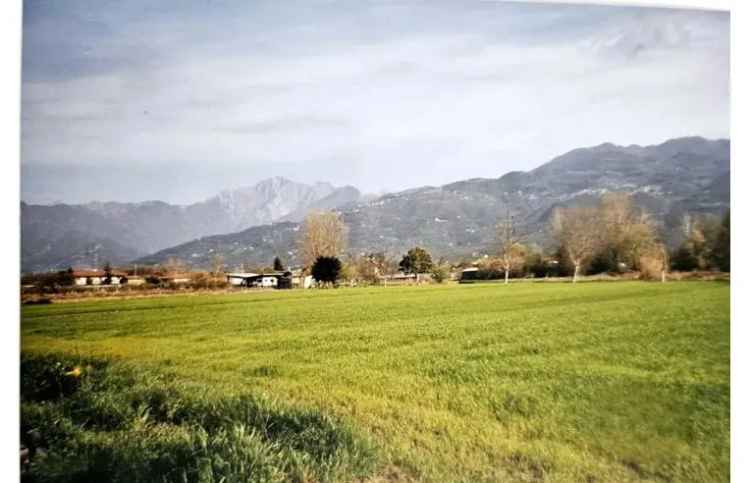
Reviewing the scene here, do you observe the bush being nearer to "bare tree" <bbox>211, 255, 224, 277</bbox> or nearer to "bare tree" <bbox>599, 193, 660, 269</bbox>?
"bare tree" <bbox>599, 193, 660, 269</bbox>

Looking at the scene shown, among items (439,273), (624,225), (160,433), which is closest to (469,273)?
(439,273)

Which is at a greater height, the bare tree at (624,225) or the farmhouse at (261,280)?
the bare tree at (624,225)

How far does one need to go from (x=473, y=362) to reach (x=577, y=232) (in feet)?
3.66

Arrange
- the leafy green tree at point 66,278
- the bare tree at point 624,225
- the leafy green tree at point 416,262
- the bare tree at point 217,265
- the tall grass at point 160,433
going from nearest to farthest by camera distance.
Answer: the tall grass at point 160,433 → the leafy green tree at point 66,278 → the bare tree at point 217,265 → the leafy green tree at point 416,262 → the bare tree at point 624,225

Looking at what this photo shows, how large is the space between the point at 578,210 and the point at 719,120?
1139 millimetres

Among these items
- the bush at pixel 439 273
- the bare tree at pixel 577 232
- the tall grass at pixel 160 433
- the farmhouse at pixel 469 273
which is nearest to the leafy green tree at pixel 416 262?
the bush at pixel 439 273

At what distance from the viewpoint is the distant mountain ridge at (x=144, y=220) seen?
4617mm

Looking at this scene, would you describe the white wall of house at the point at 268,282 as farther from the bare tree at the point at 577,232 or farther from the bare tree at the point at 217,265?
the bare tree at the point at 577,232

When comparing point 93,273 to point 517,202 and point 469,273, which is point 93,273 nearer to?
point 469,273

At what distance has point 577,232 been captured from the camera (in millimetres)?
5641

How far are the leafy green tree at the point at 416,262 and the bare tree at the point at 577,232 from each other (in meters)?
0.87

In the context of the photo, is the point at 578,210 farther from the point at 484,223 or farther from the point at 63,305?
the point at 63,305

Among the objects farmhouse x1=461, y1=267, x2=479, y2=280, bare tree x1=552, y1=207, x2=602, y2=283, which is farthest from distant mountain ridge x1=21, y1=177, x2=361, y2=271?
bare tree x1=552, y1=207, x2=602, y2=283

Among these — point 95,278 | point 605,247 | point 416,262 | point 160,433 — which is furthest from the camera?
point 605,247
